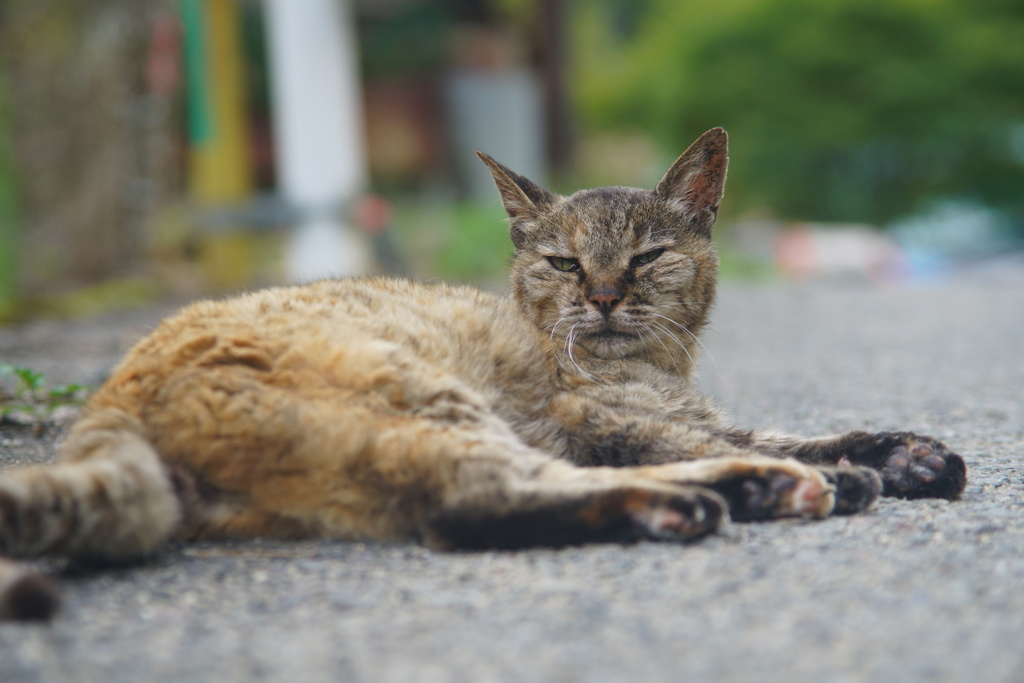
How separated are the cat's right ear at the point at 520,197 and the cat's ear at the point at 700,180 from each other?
48 centimetres

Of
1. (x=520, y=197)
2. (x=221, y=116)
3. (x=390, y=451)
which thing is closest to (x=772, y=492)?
(x=390, y=451)

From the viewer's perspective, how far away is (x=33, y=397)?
4.12m

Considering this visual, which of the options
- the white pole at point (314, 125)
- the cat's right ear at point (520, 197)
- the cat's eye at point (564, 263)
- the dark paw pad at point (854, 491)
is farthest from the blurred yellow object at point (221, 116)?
the dark paw pad at point (854, 491)

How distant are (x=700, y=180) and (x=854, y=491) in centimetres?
155

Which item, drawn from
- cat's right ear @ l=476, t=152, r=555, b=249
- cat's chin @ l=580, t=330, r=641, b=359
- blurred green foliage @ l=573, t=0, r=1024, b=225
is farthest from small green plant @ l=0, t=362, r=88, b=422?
blurred green foliage @ l=573, t=0, r=1024, b=225

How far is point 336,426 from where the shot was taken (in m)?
2.47

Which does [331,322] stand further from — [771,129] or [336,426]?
[771,129]

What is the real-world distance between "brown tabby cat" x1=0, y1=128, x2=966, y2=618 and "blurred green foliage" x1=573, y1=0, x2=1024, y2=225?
18338mm

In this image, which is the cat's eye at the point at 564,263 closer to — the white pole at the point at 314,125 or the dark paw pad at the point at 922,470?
the dark paw pad at the point at 922,470

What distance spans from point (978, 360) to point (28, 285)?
7736 mm

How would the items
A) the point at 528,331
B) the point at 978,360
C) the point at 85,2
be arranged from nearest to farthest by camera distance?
1. the point at 528,331
2. the point at 978,360
3. the point at 85,2

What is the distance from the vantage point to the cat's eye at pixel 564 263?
12.0 ft

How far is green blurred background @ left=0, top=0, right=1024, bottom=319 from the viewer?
8250 mm

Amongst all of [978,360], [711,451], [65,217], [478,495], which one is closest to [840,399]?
[978,360]
